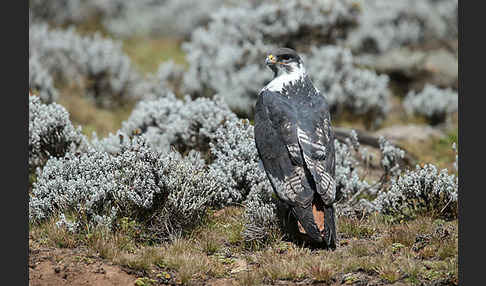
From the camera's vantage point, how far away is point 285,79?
648 centimetres

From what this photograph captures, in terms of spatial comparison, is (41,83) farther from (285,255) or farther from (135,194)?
(285,255)

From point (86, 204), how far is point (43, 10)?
13623 mm

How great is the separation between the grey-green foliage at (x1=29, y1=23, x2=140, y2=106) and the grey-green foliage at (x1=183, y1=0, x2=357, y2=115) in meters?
1.61

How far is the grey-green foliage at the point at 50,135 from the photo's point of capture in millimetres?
7828

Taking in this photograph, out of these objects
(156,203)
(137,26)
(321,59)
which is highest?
(137,26)

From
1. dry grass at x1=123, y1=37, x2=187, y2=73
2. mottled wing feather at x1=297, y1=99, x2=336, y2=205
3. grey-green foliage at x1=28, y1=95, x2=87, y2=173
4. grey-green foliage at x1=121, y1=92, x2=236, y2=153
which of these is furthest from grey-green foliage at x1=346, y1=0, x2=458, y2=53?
mottled wing feather at x1=297, y1=99, x2=336, y2=205

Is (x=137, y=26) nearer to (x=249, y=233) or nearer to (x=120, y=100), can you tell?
(x=120, y=100)

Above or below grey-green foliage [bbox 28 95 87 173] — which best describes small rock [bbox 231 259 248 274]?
below

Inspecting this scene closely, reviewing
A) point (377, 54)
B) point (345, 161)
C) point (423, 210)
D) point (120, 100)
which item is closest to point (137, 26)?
point (120, 100)

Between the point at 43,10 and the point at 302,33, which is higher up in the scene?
the point at 43,10

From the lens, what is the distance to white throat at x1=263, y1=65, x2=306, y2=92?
6.36 metres

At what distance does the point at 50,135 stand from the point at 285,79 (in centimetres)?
364

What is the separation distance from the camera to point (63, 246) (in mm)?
5562

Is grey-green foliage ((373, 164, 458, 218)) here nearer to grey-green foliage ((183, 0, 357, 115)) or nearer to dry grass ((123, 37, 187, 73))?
grey-green foliage ((183, 0, 357, 115))
